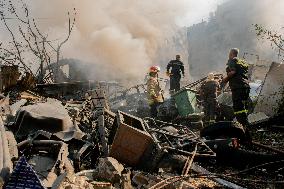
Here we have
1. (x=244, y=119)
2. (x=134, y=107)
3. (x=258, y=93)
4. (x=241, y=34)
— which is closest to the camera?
(x=244, y=119)

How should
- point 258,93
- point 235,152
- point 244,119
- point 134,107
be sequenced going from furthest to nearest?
point 134,107, point 258,93, point 244,119, point 235,152

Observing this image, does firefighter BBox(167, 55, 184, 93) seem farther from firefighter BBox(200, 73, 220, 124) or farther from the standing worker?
the standing worker

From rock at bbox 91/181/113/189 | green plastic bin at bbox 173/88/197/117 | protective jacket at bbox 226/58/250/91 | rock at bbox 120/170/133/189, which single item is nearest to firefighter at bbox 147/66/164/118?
green plastic bin at bbox 173/88/197/117

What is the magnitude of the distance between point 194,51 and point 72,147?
31.0 metres

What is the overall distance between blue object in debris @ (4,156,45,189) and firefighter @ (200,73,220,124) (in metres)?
7.52

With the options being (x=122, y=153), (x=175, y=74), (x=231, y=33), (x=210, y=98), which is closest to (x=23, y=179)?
(x=122, y=153)

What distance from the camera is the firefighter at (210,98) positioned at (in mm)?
10336

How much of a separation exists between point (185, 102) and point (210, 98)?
29.1 inches

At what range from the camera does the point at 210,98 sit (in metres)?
10.4

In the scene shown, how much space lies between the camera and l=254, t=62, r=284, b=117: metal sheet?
32.4 ft

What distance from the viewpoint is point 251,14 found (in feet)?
115

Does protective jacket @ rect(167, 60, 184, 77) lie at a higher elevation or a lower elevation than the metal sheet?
higher

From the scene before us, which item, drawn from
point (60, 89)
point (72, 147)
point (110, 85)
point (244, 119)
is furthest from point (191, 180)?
point (110, 85)

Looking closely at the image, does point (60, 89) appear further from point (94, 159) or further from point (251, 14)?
point (251, 14)
